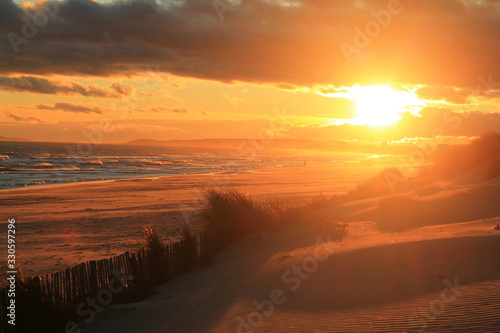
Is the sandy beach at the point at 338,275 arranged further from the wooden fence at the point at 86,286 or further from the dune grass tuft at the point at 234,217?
the dune grass tuft at the point at 234,217

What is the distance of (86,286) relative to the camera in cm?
659

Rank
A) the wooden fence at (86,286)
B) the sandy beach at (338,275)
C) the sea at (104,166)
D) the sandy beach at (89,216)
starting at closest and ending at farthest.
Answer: the sandy beach at (338,275) → the wooden fence at (86,286) → the sandy beach at (89,216) → the sea at (104,166)

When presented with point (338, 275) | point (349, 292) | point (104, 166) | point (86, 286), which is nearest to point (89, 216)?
point (86, 286)

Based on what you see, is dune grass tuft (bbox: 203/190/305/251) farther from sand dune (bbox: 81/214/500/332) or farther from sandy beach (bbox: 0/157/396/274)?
sand dune (bbox: 81/214/500/332)

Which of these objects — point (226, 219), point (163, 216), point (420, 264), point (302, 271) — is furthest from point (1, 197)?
point (420, 264)

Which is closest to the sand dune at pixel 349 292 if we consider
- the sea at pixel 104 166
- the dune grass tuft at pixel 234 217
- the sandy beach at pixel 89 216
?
the dune grass tuft at pixel 234 217

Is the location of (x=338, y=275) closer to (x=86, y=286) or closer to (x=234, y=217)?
(x=86, y=286)

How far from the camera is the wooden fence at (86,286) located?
587 cm

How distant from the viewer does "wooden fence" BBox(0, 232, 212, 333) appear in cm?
587

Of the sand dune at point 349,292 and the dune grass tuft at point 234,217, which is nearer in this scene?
the sand dune at point 349,292

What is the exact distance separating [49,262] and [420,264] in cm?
831

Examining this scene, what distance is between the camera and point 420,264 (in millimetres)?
6582

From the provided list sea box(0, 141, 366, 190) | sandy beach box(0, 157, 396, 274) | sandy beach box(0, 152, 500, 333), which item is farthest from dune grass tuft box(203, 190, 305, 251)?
sea box(0, 141, 366, 190)

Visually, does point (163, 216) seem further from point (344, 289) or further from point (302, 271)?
point (344, 289)
